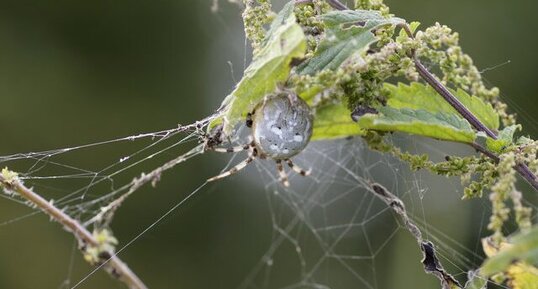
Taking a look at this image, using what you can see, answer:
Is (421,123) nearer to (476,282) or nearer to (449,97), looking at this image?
(449,97)

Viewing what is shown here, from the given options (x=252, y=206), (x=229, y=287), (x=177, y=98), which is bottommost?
(x=229, y=287)

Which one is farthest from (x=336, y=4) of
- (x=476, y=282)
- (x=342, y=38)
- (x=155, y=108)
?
(x=155, y=108)

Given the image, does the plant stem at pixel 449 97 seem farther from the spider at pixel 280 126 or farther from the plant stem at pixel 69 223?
the plant stem at pixel 69 223

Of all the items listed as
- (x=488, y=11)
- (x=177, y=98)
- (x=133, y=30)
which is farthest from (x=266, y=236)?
(x=488, y=11)

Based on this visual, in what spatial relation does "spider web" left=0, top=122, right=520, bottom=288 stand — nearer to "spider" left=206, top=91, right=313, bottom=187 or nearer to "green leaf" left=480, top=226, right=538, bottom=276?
"spider" left=206, top=91, right=313, bottom=187

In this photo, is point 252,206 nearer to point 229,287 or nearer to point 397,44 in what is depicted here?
point 229,287

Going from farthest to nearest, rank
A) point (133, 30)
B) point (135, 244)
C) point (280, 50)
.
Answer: point (133, 30)
point (135, 244)
point (280, 50)
